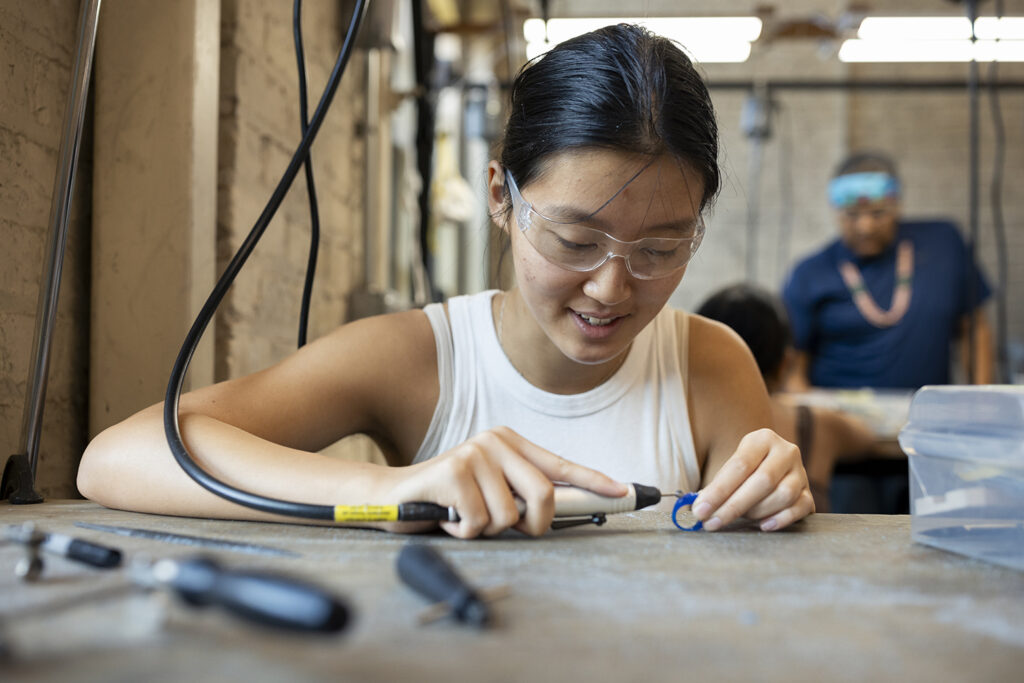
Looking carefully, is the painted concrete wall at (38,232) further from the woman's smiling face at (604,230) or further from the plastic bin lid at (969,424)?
the plastic bin lid at (969,424)

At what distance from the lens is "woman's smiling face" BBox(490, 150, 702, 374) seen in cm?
100

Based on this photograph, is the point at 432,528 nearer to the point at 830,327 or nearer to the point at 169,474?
the point at 169,474

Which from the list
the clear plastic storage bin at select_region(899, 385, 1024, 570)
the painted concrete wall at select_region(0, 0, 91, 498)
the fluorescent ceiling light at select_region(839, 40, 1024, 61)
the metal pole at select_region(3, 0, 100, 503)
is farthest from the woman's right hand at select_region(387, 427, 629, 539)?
the fluorescent ceiling light at select_region(839, 40, 1024, 61)

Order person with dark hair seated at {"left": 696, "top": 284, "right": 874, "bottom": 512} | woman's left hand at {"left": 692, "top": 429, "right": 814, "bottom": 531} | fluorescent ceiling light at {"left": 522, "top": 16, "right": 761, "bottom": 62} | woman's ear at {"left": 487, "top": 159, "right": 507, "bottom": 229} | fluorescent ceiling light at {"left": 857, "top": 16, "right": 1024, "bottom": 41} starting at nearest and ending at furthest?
woman's left hand at {"left": 692, "top": 429, "right": 814, "bottom": 531}
woman's ear at {"left": 487, "top": 159, "right": 507, "bottom": 229}
person with dark hair seated at {"left": 696, "top": 284, "right": 874, "bottom": 512}
fluorescent ceiling light at {"left": 522, "top": 16, "right": 761, "bottom": 62}
fluorescent ceiling light at {"left": 857, "top": 16, "right": 1024, "bottom": 41}

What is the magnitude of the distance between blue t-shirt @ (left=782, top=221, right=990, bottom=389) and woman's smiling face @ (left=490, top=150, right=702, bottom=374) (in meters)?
2.96

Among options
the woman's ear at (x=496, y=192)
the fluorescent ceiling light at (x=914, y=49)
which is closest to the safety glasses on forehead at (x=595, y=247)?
the woman's ear at (x=496, y=192)

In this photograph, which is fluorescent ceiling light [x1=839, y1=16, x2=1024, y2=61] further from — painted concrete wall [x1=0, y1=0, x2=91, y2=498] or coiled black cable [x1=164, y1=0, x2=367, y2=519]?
painted concrete wall [x1=0, y1=0, x2=91, y2=498]

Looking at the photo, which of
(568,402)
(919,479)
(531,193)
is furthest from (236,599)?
(568,402)

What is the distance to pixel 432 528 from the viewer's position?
77 centimetres

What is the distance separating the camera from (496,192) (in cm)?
125

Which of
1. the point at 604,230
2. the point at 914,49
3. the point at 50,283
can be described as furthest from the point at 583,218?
the point at 914,49

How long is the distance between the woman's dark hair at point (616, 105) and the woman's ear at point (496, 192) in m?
0.06

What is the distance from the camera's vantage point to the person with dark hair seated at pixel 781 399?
7.18ft

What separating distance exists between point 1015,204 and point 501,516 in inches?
Result: 270
